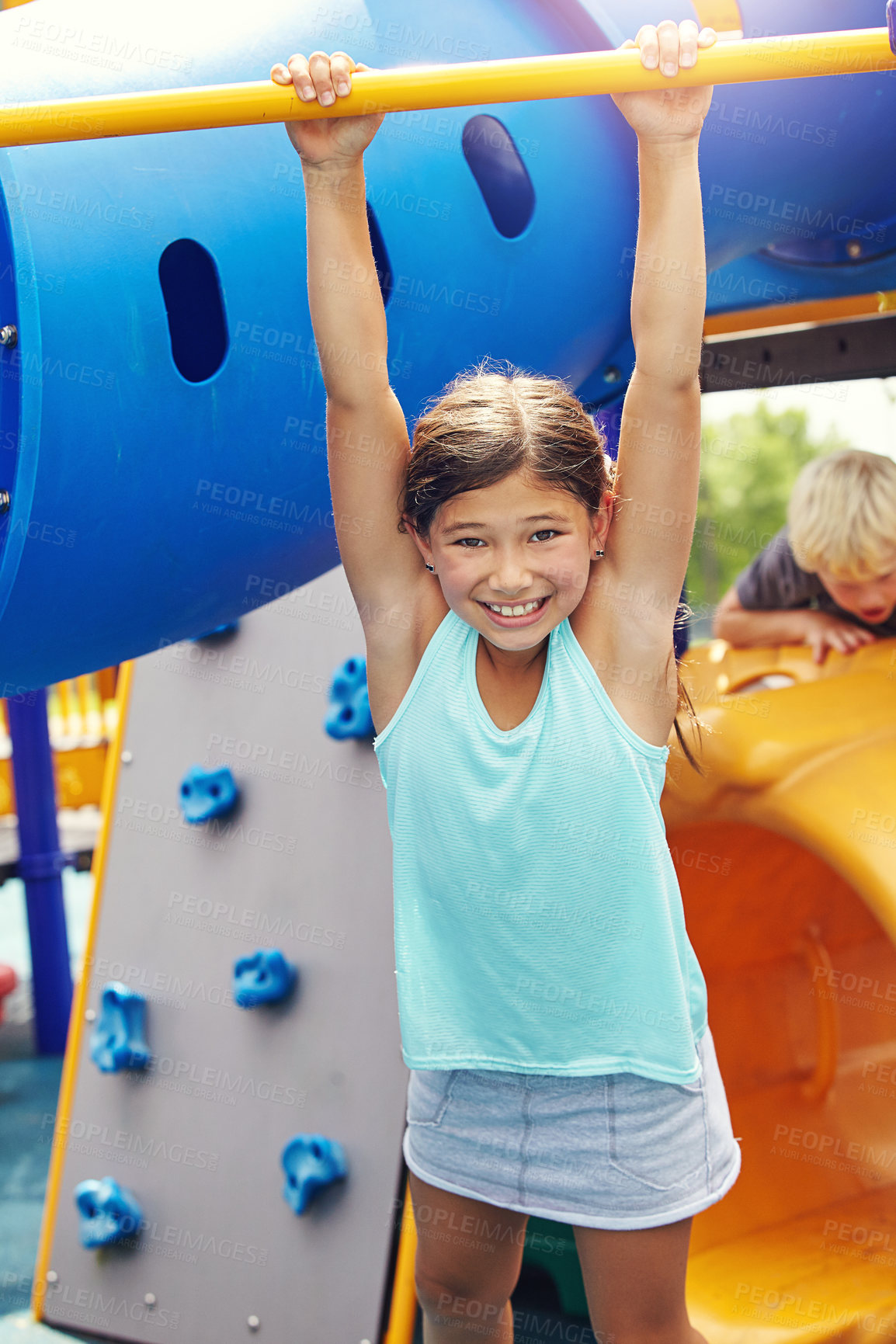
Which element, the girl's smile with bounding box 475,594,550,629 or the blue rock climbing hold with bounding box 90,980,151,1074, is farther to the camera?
the blue rock climbing hold with bounding box 90,980,151,1074

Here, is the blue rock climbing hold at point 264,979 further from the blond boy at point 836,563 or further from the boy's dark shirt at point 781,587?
the boy's dark shirt at point 781,587

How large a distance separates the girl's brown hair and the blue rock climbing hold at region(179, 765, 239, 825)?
1.24 meters

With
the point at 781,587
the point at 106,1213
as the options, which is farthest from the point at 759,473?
the point at 106,1213

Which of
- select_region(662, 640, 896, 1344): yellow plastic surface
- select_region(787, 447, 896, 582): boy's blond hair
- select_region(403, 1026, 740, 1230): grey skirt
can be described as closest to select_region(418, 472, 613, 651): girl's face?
select_region(403, 1026, 740, 1230): grey skirt

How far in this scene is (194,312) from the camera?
1444 millimetres

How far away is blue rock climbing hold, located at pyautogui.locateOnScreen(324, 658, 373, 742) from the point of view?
7.49 feet

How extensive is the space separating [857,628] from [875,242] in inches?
29.4

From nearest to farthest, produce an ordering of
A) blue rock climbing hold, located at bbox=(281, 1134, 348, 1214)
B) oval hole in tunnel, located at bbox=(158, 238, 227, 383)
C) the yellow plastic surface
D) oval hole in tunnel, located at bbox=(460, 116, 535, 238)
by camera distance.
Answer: oval hole in tunnel, located at bbox=(158, 238, 227, 383) → oval hole in tunnel, located at bbox=(460, 116, 535, 238) → the yellow plastic surface → blue rock climbing hold, located at bbox=(281, 1134, 348, 1214)

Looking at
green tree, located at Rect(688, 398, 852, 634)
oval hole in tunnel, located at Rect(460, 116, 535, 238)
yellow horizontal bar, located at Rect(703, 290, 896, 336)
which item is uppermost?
green tree, located at Rect(688, 398, 852, 634)

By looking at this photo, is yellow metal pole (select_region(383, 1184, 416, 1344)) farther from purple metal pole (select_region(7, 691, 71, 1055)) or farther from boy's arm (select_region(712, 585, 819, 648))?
purple metal pole (select_region(7, 691, 71, 1055))

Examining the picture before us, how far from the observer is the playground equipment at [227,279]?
1.25 meters

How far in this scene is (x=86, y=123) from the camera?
1.10 metres

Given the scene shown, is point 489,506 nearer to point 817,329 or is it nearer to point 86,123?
point 86,123

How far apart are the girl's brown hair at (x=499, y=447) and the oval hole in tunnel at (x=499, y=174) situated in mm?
504
